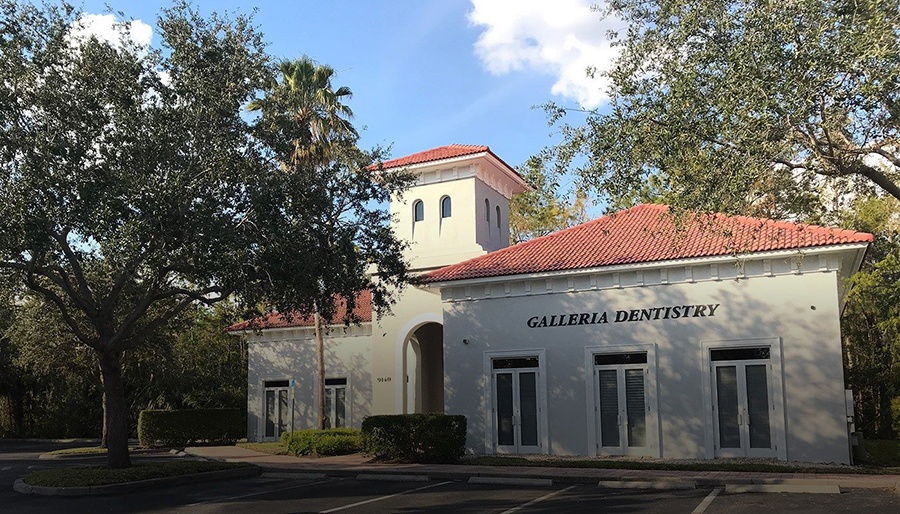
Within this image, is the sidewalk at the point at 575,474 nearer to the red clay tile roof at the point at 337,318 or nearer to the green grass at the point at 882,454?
the green grass at the point at 882,454

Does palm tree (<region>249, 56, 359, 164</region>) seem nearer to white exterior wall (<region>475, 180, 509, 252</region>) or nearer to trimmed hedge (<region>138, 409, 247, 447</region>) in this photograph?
white exterior wall (<region>475, 180, 509, 252</region>)

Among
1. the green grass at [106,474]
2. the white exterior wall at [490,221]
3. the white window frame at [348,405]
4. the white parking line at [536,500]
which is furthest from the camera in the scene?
the white window frame at [348,405]

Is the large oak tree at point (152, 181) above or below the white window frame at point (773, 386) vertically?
above

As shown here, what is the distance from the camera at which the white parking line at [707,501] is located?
12336mm

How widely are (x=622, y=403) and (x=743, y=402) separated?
3.02m

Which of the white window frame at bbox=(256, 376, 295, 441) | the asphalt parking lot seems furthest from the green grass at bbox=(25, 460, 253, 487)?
the white window frame at bbox=(256, 376, 295, 441)

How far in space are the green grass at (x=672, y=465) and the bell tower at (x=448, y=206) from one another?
30.1 ft

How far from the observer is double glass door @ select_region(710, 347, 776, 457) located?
1953 cm

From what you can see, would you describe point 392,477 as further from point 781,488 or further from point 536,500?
point 781,488

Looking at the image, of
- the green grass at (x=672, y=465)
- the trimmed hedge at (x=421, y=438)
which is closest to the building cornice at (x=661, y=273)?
the trimmed hedge at (x=421, y=438)

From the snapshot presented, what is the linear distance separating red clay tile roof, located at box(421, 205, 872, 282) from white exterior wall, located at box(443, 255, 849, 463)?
1.77 feet

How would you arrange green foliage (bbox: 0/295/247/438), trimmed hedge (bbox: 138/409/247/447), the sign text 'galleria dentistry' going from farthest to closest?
trimmed hedge (bbox: 138/409/247/447) < green foliage (bbox: 0/295/247/438) < the sign text 'galleria dentistry'

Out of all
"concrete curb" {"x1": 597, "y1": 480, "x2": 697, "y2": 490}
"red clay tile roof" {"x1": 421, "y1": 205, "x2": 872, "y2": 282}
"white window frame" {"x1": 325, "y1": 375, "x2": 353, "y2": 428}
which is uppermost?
"red clay tile roof" {"x1": 421, "y1": 205, "x2": 872, "y2": 282}

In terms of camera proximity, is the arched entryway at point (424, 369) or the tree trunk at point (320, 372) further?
the arched entryway at point (424, 369)
